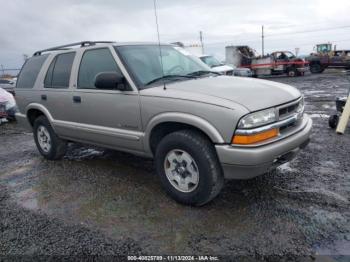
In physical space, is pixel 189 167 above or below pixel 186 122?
below

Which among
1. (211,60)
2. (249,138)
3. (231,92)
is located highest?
(231,92)

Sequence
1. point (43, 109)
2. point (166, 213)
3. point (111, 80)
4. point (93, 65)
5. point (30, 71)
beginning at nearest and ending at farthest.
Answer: point (166, 213) → point (111, 80) → point (93, 65) → point (43, 109) → point (30, 71)

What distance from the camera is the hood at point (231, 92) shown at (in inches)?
129

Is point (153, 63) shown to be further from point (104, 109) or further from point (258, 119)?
point (258, 119)

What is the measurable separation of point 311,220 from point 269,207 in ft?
1.48

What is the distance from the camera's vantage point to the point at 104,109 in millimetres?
4324

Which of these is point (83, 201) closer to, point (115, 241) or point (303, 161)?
point (115, 241)

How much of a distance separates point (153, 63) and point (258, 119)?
1.69 m

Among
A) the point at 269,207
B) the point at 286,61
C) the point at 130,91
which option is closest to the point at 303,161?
the point at 269,207

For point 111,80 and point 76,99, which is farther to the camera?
point 76,99

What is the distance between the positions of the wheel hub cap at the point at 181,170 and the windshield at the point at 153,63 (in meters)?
0.93

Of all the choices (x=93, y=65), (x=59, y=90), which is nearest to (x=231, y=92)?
(x=93, y=65)

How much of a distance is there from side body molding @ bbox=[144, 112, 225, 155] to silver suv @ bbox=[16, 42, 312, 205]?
0.01m

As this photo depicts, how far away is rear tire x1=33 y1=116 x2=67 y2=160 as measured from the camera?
5570 mm
